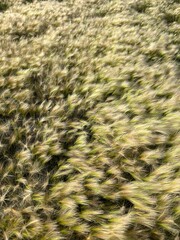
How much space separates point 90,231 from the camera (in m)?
2.27

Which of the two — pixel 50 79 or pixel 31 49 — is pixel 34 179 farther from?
pixel 31 49

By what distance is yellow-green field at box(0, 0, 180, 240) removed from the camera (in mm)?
2316

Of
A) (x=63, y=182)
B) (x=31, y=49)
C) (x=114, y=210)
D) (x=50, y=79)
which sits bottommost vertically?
(x=114, y=210)

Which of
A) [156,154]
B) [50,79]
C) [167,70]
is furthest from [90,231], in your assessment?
[167,70]

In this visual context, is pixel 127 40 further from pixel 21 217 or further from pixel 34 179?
pixel 21 217

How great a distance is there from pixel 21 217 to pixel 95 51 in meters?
3.93

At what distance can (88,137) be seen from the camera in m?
3.35

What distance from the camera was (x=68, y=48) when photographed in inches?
215

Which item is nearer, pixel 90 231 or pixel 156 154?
Answer: pixel 90 231

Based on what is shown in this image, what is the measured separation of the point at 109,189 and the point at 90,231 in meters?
0.45

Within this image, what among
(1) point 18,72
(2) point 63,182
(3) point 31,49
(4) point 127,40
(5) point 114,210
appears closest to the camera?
(5) point 114,210

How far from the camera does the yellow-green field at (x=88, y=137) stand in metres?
2.32

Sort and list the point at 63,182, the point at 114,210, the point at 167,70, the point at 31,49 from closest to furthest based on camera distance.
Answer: the point at 114,210 → the point at 63,182 → the point at 167,70 → the point at 31,49

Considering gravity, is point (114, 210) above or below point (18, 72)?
below
